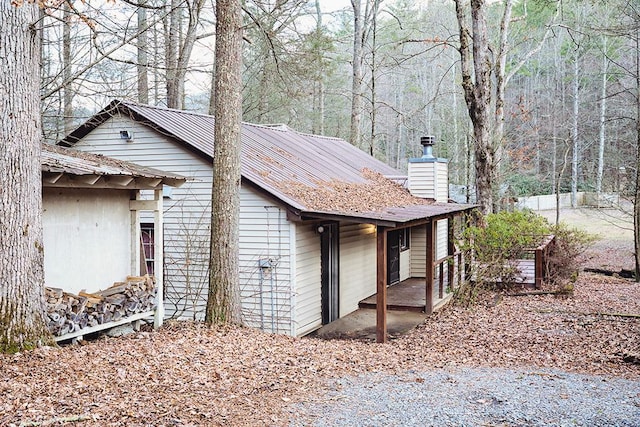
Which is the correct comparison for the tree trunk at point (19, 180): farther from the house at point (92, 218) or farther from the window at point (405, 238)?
the window at point (405, 238)

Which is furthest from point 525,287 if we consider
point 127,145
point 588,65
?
point 588,65

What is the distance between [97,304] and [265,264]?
3556 mm

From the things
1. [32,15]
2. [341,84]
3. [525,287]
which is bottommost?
[525,287]

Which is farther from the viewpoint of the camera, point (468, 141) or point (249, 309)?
point (468, 141)

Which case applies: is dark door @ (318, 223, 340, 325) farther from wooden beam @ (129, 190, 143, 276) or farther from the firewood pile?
the firewood pile

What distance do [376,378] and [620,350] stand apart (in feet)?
12.1

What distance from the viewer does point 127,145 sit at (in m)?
11.7

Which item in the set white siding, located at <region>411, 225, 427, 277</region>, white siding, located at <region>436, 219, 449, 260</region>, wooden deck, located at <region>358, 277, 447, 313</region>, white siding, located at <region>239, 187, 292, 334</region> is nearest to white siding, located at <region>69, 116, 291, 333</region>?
white siding, located at <region>239, 187, 292, 334</region>

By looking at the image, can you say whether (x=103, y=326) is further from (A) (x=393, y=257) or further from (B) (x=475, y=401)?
(A) (x=393, y=257)

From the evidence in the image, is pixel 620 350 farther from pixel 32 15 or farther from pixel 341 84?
pixel 341 84

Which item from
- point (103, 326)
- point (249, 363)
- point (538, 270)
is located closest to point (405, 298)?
point (538, 270)

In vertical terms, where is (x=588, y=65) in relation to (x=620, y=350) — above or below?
above

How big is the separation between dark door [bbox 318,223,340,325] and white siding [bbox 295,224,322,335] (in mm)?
187

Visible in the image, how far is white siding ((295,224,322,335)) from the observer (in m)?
10.6
